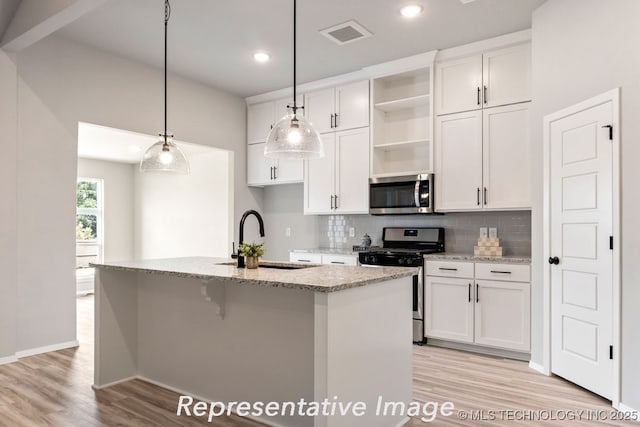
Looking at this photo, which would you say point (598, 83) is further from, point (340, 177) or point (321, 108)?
point (321, 108)

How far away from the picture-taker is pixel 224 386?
283 centimetres

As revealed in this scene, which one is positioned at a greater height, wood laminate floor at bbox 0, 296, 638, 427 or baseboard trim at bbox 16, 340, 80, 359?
baseboard trim at bbox 16, 340, 80, 359

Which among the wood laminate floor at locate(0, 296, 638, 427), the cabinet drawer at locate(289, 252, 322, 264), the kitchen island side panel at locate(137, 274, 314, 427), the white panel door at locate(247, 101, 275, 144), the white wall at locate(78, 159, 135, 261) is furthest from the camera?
the white wall at locate(78, 159, 135, 261)

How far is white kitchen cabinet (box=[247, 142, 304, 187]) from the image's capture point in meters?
5.55

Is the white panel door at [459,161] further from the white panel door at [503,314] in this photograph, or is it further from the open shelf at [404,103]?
Answer: the white panel door at [503,314]

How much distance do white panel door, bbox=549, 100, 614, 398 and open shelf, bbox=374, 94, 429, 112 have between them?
4.89 feet

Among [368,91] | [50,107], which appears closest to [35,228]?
[50,107]

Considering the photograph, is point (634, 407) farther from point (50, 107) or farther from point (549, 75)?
point (50, 107)

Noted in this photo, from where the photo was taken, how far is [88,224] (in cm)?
789

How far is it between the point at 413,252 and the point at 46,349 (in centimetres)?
345

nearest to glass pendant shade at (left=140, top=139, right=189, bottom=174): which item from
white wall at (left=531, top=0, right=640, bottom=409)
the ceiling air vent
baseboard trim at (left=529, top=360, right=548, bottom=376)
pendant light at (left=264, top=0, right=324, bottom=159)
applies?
pendant light at (left=264, top=0, right=324, bottom=159)

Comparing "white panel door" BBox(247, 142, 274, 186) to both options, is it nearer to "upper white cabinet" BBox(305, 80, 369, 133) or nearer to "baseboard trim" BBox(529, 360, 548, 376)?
"upper white cabinet" BBox(305, 80, 369, 133)

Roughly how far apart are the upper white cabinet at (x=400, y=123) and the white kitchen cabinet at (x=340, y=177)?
6.4 inches

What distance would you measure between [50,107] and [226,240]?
296cm
